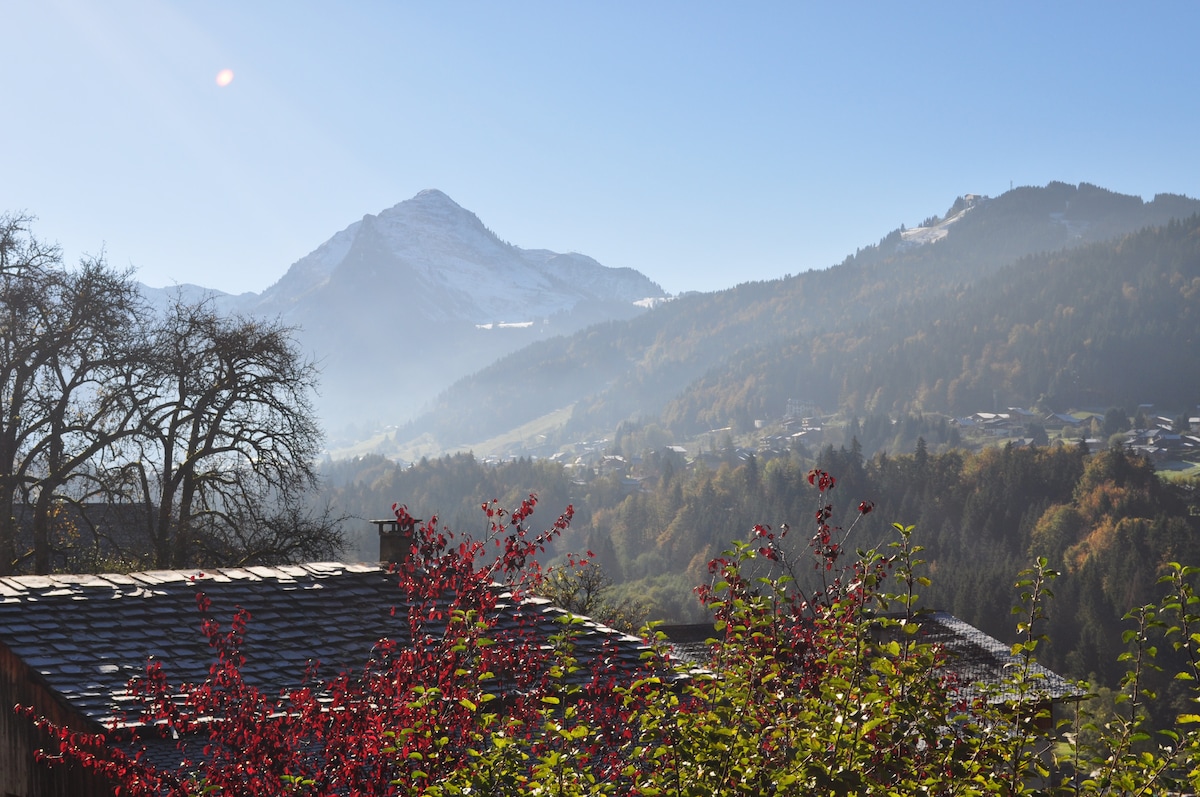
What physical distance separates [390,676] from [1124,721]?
16.4ft

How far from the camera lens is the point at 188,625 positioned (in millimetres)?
12758

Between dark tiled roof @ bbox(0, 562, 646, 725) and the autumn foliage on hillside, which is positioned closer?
the autumn foliage on hillside

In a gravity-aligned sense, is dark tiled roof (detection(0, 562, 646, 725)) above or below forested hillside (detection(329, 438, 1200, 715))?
above

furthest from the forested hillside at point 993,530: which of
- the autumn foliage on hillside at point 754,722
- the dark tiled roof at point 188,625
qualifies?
the autumn foliage on hillside at point 754,722

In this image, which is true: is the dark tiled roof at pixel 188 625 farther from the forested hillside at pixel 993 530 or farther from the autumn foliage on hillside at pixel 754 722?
the forested hillside at pixel 993 530

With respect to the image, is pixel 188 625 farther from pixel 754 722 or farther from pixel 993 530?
pixel 993 530

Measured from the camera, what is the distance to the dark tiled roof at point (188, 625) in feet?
38.0

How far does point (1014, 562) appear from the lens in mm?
138250

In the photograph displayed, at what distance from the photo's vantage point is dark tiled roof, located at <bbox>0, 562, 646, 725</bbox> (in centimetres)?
1158

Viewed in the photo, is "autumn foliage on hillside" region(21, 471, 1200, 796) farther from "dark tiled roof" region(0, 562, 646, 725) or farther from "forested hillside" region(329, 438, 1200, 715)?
"forested hillside" region(329, 438, 1200, 715)

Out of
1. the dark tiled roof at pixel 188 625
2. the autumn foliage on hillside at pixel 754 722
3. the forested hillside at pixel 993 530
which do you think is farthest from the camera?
the forested hillside at pixel 993 530

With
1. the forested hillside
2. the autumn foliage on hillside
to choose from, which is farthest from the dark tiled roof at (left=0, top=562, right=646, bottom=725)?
the forested hillside

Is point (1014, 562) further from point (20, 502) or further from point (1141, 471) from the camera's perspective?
point (20, 502)

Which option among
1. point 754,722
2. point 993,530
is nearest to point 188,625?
point 754,722
